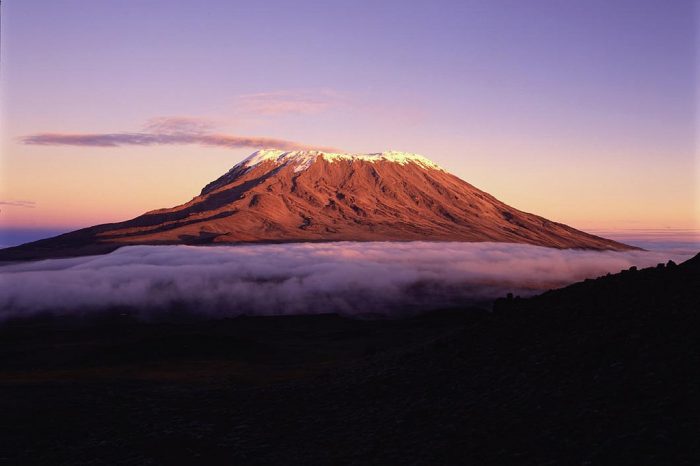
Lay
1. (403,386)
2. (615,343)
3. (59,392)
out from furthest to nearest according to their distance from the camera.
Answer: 1. (59,392)
2. (403,386)
3. (615,343)

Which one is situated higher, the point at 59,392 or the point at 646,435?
the point at 646,435

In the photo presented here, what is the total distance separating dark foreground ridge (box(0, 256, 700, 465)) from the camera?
1798 cm

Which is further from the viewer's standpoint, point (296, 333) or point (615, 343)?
point (296, 333)

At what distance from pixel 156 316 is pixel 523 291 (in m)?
89.4

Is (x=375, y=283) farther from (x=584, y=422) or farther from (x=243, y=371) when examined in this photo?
(x=584, y=422)

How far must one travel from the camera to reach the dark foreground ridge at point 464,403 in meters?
18.0

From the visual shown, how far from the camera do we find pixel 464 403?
77.4 feet

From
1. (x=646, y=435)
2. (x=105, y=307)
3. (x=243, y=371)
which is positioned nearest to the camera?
(x=646, y=435)

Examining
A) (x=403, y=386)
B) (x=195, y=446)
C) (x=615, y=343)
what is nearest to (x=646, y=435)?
(x=615, y=343)

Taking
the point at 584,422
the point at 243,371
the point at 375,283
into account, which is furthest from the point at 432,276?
the point at 584,422

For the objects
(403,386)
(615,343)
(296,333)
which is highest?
(615,343)

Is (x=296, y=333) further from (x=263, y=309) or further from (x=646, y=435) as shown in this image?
(x=646, y=435)

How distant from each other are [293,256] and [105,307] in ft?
211

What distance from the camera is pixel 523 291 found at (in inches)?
6639
